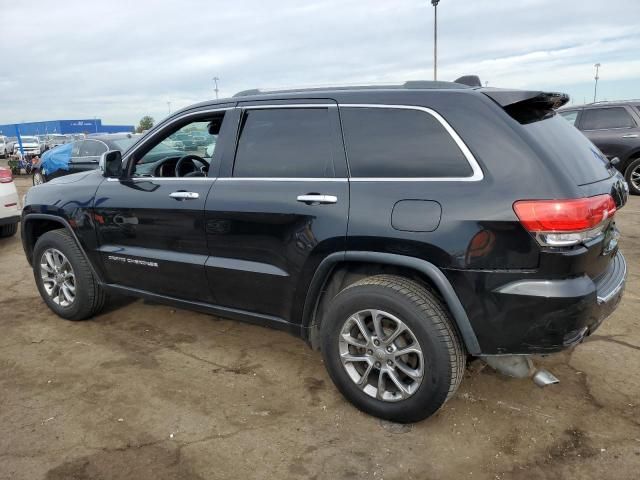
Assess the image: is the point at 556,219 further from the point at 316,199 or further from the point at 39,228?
the point at 39,228

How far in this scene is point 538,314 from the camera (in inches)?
A: 93.7

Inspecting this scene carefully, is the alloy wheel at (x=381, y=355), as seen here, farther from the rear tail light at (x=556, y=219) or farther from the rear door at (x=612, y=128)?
the rear door at (x=612, y=128)

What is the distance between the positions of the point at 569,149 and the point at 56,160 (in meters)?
12.3

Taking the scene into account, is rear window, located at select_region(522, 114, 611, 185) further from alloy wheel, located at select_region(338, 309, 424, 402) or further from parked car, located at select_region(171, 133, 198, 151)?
parked car, located at select_region(171, 133, 198, 151)

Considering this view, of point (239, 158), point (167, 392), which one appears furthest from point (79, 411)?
point (239, 158)

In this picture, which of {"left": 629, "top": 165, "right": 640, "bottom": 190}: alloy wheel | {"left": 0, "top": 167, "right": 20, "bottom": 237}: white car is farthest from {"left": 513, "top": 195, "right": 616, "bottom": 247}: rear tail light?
{"left": 629, "top": 165, "right": 640, "bottom": 190}: alloy wheel

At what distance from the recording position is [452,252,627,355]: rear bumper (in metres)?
2.35

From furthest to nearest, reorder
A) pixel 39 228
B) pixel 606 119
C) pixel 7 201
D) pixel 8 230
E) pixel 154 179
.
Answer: pixel 606 119 < pixel 8 230 < pixel 7 201 < pixel 39 228 < pixel 154 179

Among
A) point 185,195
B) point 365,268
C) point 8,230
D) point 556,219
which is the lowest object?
point 8,230

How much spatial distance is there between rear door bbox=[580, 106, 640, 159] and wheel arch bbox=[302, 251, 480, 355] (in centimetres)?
861

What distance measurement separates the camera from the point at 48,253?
4.33 metres

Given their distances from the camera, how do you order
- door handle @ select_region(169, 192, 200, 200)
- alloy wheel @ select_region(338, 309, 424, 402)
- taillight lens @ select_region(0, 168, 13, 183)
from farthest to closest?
taillight lens @ select_region(0, 168, 13, 183) < door handle @ select_region(169, 192, 200, 200) < alloy wheel @ select_region(338, 309, 424, 402)

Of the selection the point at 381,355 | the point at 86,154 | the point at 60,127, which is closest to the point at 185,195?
the point at 381,355

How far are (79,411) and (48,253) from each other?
6.01 feet
